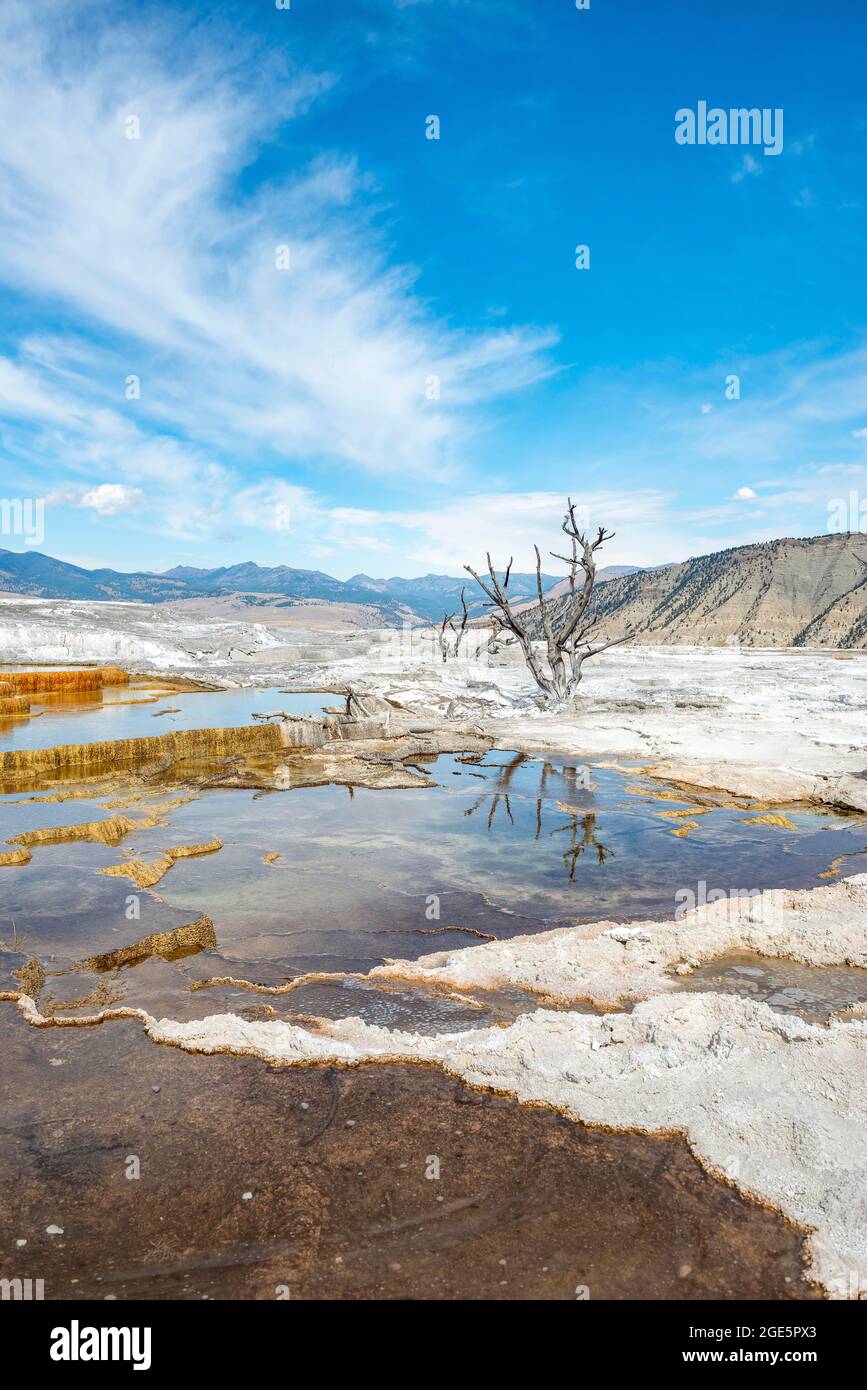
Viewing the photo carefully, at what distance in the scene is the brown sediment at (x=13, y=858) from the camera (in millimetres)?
7070

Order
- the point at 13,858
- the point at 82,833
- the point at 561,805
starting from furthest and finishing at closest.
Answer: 1. the point at 561,805
2. the point at 82,833
3. the point at 13,858

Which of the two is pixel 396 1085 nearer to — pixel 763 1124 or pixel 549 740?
pixel 763 1124

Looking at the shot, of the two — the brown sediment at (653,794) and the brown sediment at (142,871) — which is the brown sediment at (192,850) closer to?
the brown sediment at (142,871)

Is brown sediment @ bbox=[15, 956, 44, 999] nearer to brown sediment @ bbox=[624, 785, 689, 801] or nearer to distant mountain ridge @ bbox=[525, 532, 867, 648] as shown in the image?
brown sediment @ bbox=[624, 785, 689, 801]

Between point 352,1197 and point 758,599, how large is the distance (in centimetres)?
8028

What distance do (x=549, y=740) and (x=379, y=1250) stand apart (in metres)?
11.8

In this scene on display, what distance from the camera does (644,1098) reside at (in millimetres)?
3268

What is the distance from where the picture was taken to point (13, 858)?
7191 millimetres

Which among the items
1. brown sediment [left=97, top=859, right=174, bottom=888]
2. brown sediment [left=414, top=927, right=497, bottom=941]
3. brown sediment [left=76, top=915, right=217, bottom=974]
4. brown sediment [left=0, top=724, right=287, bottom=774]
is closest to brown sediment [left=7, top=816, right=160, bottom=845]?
brown sediment [left=97, top=859, right=174, bottom=888]

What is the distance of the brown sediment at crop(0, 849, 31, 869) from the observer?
7.07 metres

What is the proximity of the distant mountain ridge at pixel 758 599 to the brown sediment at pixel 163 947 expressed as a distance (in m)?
55.4
